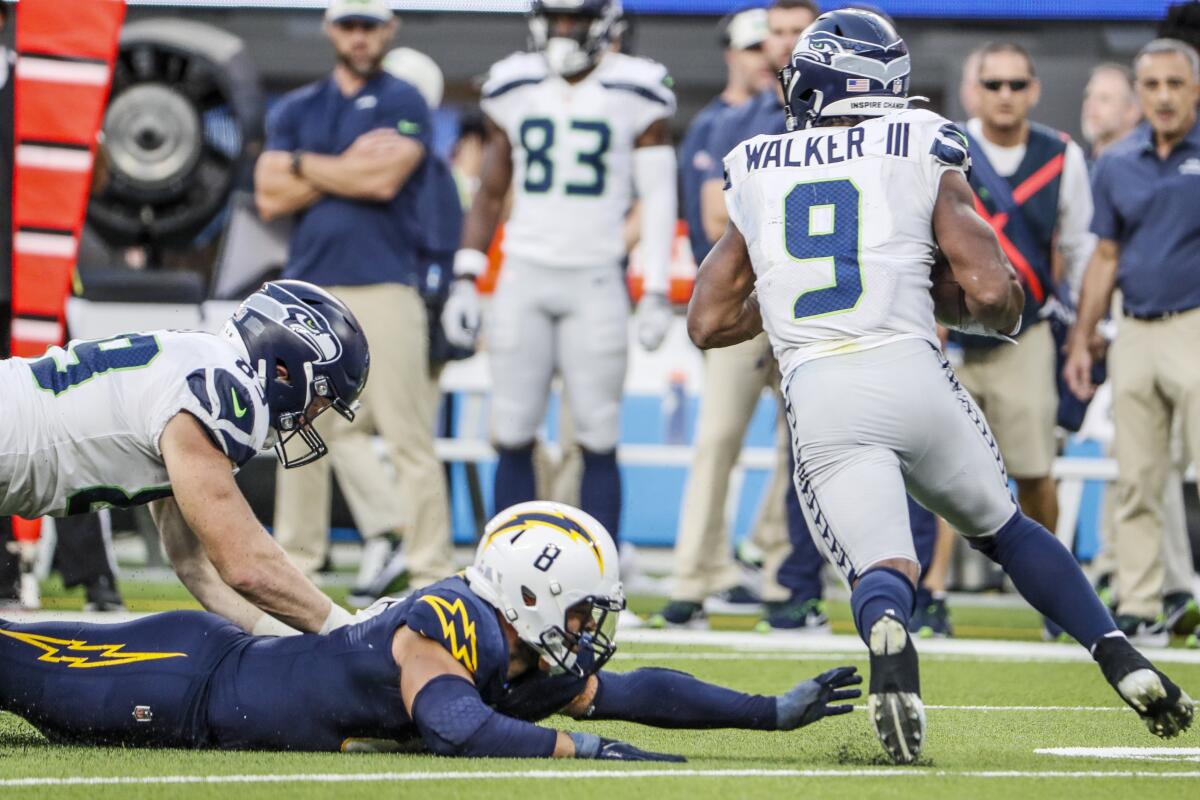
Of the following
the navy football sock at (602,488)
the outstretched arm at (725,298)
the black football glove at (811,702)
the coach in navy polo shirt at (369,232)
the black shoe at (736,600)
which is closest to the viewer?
the black football glove at (811,702)

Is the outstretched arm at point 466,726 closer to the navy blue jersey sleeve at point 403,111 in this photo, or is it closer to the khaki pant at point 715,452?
the khaki pant at point 715,452

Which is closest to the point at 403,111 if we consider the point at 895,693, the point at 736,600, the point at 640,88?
the point at 640,88

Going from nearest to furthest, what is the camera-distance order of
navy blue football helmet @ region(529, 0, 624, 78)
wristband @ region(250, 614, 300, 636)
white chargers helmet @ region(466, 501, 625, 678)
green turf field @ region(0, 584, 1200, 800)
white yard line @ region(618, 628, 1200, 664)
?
green turf field @ region(0, 584, 1200, 800) < white chargers helmet @ region(466, 501, 625, 678) < wristband @ region(250, 614, 300, 636) < white yard line @ region(618, 628, 1200, 664) < navy blue football helmet @ region(529, 0, 624, 78)

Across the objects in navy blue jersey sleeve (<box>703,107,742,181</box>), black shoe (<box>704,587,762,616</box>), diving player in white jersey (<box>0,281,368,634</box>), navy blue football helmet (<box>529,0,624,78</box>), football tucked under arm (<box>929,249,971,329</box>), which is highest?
navy blue football helmet (<box>529,0,624,78</box>)

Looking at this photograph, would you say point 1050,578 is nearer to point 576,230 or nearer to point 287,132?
point 576,230

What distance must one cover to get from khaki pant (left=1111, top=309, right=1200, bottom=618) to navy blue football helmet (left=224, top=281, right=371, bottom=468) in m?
3.92

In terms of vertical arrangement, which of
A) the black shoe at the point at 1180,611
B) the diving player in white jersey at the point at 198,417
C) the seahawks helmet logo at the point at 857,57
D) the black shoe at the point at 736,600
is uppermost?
the seahawks helmet logo at the point at 857,57

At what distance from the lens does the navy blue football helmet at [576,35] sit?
7.46 metres

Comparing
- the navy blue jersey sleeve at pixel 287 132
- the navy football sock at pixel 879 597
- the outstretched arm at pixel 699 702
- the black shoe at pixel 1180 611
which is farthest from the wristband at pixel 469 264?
the navy football sock at pixel 879 597

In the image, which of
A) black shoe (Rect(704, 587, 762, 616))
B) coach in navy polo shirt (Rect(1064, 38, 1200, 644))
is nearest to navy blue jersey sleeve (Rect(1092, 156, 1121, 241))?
coach in navy polo shirt (Rect(1064, 38, 1200, 644))

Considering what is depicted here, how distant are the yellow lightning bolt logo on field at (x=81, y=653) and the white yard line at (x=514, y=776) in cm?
46

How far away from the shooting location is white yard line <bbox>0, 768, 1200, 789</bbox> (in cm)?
361

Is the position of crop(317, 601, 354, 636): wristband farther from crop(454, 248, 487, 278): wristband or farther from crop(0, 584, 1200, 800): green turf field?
crop(454, 248, 487, 278): wristband

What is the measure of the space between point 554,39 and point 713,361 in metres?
1.38
